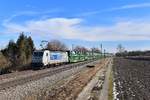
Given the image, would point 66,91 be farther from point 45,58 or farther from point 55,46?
point 55,46

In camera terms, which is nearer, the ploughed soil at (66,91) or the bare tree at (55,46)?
the ploughed soil at (66,91)

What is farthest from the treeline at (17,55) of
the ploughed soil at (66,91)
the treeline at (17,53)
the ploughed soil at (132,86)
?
the ploughed soil at (66,91)

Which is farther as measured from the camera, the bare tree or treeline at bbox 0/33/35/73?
the bare tree

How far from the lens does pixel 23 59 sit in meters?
66.9

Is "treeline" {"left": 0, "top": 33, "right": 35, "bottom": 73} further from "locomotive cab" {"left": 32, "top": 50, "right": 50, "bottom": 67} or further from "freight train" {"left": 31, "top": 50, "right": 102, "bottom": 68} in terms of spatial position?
Answer: "freight train" {"left": 31, "top": 50, "right": 102, "bottom": 68}

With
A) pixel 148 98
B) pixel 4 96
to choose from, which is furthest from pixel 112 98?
pixel 4 96

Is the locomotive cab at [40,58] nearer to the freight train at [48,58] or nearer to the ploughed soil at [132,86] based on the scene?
the freight train at [48,58]

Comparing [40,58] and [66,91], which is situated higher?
[40,58]

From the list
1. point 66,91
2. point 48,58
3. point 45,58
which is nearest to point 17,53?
point 48,58

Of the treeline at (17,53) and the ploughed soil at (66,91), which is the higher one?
the treeline at (17,53)

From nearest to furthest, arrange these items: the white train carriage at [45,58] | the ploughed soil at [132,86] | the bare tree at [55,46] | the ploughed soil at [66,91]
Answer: the ploughed soil at [132,86] → the ploughed soil at [66,91] → the white train carriage at [45,58] → the bare tree at [55,46]

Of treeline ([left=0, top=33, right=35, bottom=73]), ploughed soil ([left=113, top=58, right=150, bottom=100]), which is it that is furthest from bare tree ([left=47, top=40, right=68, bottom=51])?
ploughed soil ([left=113, top=58, right=150, bottom=100])

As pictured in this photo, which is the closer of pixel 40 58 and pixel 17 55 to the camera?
pixel 40 58

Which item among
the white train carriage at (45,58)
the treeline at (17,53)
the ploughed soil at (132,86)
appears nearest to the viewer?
the ploughed soil at (132,86)
